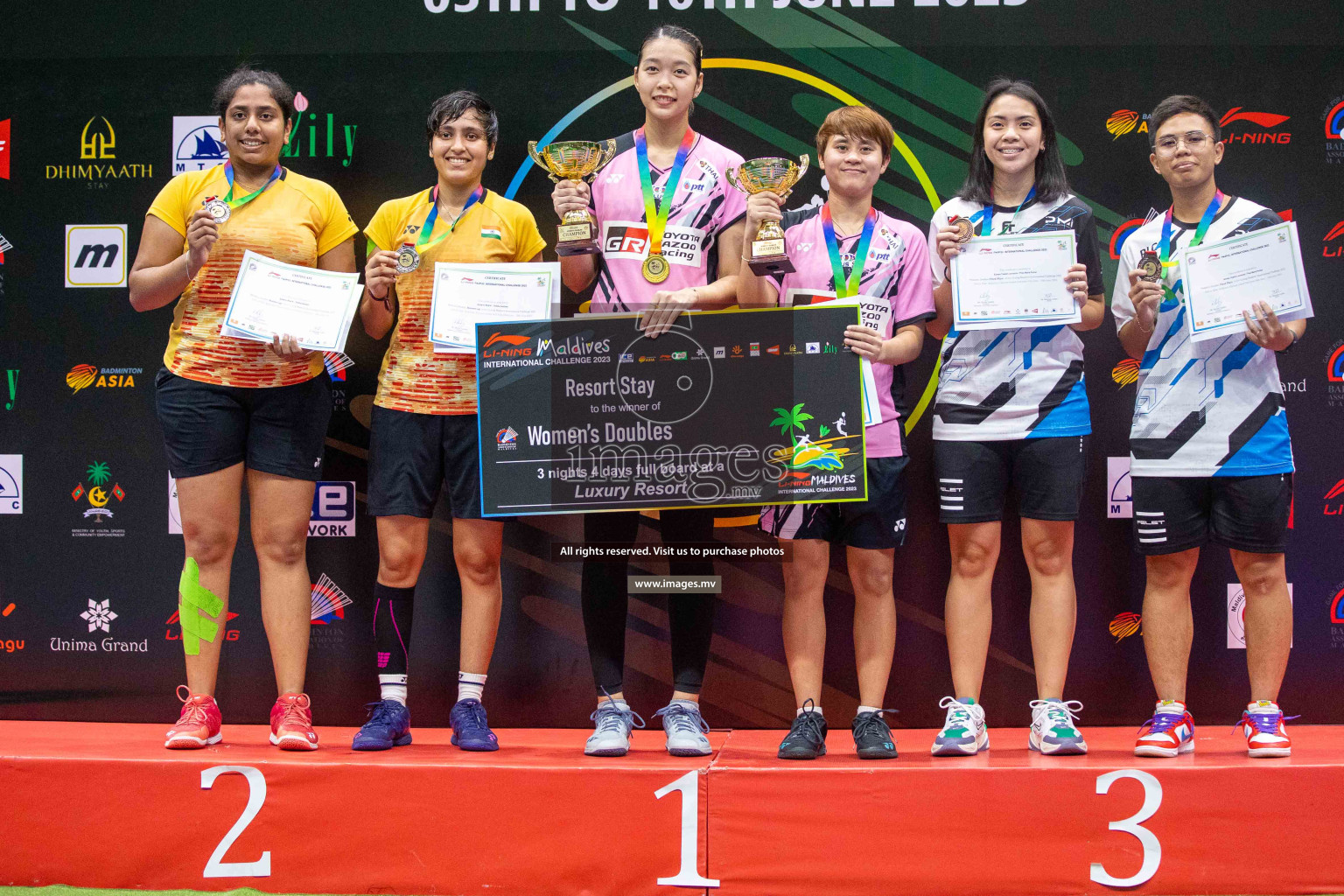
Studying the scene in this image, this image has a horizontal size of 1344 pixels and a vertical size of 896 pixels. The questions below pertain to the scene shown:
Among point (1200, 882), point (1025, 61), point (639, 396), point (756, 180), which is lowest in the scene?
point (1200, 882)

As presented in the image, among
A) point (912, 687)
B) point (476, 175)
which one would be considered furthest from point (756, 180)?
point (912, 687)

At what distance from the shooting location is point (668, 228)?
2.79 metres

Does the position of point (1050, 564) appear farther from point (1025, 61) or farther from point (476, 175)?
point (476, 175)

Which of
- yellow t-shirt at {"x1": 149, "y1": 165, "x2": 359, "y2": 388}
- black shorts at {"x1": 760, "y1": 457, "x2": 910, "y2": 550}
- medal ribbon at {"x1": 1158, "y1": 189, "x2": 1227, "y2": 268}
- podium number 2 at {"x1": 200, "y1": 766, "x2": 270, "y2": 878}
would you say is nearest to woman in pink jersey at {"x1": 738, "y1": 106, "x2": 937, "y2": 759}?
black shorts at {"x1": 760, "y1": 457, "x2": 910, "y2": 550}

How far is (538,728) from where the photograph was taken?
3.44m

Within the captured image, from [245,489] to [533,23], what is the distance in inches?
77.2

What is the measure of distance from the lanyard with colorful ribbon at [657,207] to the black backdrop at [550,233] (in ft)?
2.23

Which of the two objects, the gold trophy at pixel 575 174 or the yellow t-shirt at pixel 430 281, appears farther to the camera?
the yellow t-shirt at pixel 430 281

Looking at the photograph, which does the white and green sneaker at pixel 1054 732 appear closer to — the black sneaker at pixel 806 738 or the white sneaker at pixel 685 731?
the black sneaker at pixel 806 738

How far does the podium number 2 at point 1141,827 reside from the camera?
2.37 m

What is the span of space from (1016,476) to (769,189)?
1.06 meters

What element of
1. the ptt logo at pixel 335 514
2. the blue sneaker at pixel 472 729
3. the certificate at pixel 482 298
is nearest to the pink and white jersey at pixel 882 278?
the certificate at pixel 482 298

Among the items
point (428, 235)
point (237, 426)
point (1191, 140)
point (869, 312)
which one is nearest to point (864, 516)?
point (869, 312)

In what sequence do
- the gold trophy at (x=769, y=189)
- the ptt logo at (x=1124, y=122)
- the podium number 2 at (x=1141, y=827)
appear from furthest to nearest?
1. the ptt logo at (x=1124, y=122)
2. the gold trophy at (x=769, y=189)
3. the podium number 2 at (x=1141, y=827)
